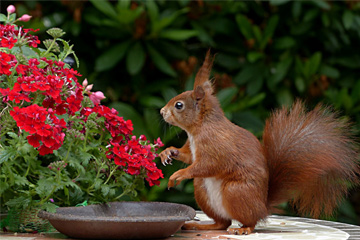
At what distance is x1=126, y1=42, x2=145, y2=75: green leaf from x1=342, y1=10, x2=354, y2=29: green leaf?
3.62ft

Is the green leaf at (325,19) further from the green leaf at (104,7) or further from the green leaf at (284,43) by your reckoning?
the green leaf at (104,7)

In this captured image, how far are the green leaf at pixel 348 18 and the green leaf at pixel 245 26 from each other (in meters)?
0.50

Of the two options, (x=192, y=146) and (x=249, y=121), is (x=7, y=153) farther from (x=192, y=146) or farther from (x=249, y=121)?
(x=249, y=121)

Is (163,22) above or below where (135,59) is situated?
above

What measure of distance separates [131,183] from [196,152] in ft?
0.80

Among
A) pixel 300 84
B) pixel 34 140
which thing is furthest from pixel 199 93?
pixel 300 84

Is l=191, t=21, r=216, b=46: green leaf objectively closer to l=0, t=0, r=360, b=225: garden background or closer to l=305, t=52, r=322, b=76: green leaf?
l=0, t=0, r=360, b=225: garden background

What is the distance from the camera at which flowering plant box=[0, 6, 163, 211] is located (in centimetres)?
153

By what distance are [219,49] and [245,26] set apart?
212 millimetres

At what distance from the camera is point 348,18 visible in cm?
312

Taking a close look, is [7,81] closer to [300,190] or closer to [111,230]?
[111,230]

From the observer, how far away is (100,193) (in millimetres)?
1733

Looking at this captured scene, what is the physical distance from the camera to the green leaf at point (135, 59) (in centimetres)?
288

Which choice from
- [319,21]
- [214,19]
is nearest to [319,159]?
[214,19]
